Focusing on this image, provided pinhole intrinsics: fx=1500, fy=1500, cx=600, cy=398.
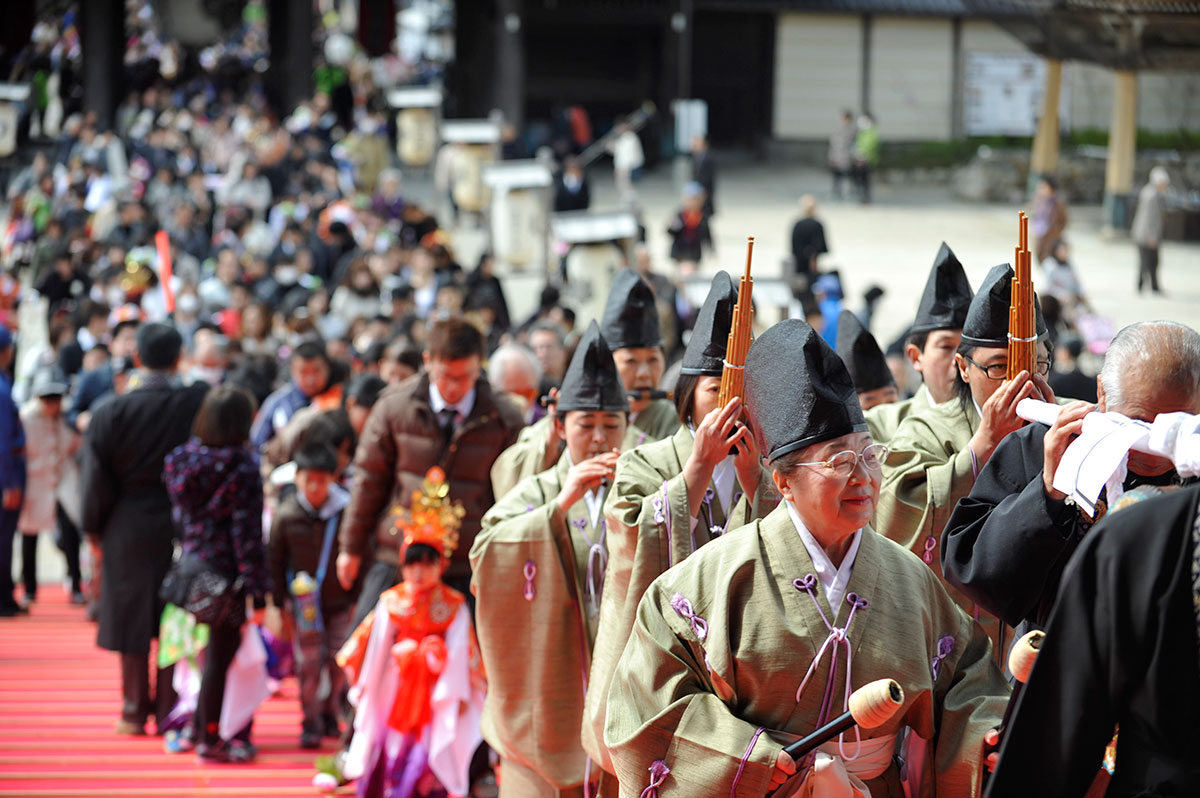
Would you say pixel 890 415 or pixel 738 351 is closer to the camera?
pixel 738 351

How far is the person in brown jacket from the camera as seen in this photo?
586 cm

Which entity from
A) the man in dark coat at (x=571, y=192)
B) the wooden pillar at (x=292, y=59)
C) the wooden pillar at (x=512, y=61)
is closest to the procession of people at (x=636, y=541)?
the man in dark coat at (x=571, y=192)

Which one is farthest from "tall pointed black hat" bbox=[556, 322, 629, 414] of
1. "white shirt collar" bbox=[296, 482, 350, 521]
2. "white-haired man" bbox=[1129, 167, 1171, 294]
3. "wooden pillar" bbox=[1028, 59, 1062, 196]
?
"wooden pillar" bbox=[1028, 59, 1062, 196]

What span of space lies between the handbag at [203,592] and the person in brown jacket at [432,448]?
0.53 m

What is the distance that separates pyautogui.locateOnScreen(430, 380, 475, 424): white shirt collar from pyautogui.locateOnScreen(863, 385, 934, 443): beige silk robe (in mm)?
1661

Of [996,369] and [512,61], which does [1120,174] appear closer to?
[512,61]

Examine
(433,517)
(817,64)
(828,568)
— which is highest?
(817,64)

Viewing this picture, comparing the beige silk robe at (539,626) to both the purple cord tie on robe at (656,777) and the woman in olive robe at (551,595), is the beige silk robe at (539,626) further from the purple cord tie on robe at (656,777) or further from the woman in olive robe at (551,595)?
the purple cord tie on robe at (656,777)

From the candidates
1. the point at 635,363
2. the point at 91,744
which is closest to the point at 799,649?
the point at 635,363

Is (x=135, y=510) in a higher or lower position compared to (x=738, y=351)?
lower

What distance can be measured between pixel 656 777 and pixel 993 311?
158 cm

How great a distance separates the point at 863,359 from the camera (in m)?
5.67

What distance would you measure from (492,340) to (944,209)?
1427cm

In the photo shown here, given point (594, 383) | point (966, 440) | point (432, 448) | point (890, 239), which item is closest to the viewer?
point (966, 440)
